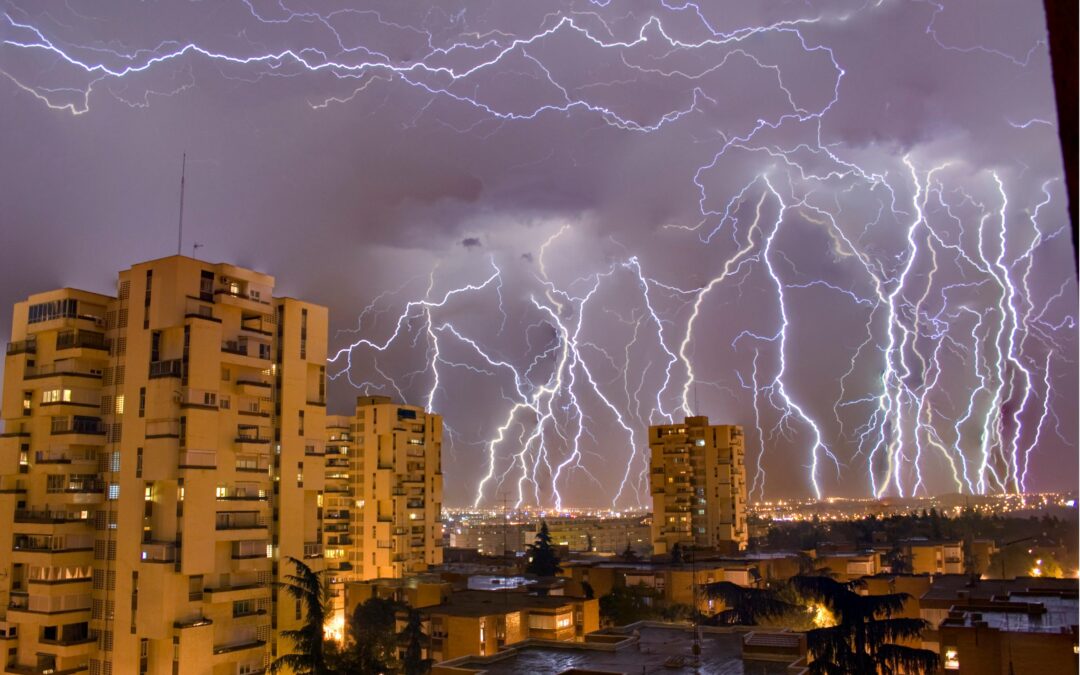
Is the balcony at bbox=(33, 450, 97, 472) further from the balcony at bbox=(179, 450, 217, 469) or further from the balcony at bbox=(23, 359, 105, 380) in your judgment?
the balcony at bbox=(179, 450, 217, 469)

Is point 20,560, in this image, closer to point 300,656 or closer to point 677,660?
point 300,656

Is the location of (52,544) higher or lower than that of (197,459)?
lower

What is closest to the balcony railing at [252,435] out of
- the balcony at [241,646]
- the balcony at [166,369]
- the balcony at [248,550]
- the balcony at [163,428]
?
the balcony at [163,428]

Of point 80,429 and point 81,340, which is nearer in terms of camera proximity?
point 80,429

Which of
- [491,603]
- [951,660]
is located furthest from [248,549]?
[951,660]

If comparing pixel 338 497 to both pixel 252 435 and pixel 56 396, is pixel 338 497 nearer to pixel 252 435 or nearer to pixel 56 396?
pixel 252 435

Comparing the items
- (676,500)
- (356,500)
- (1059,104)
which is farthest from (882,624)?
(676,500)
